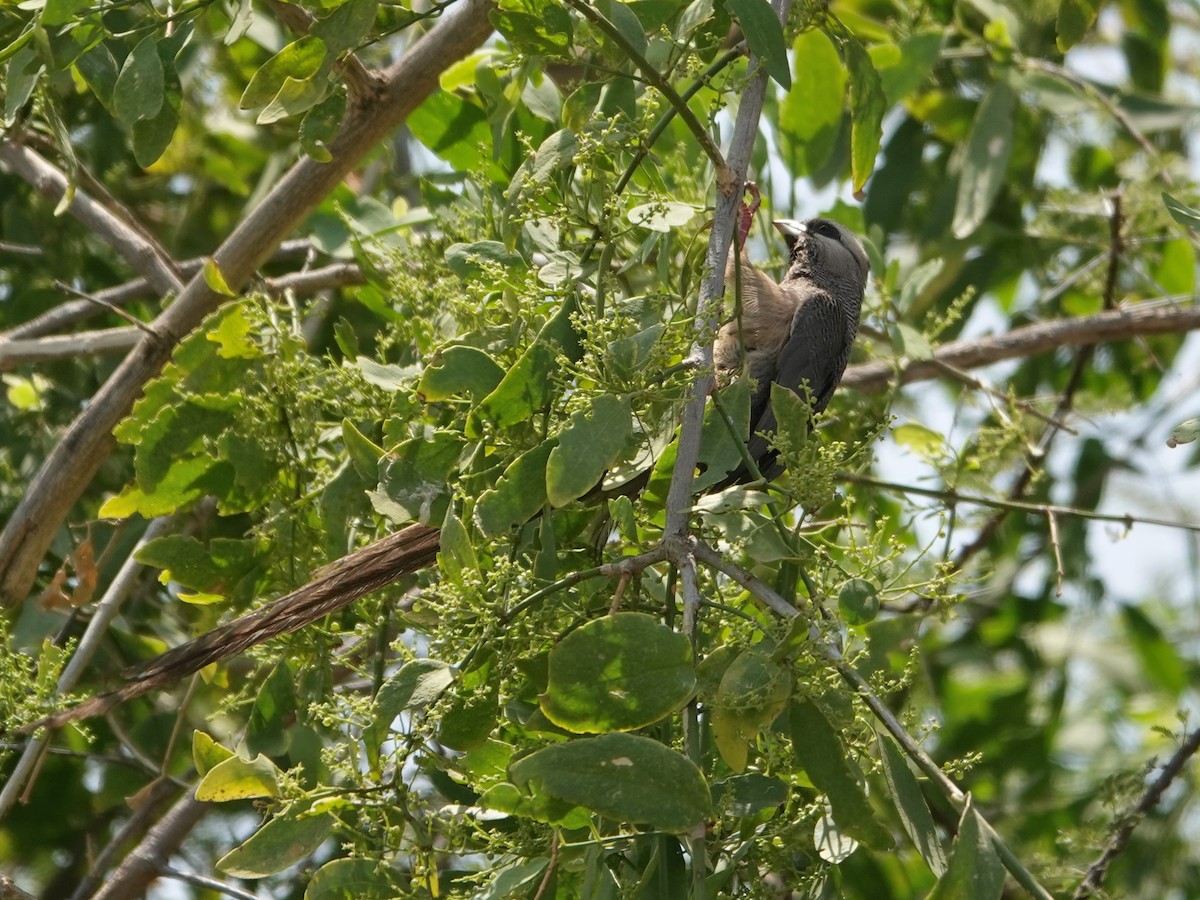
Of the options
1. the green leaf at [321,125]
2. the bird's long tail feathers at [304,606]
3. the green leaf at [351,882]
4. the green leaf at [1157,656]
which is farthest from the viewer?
the green leaf at [1157,656]

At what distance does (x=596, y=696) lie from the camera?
1.73 m

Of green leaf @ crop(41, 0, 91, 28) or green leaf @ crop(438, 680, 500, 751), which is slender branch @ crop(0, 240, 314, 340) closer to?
green leaf @ crop(41, 0, 91, 28)

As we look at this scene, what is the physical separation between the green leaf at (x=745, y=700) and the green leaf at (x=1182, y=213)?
3.82ft

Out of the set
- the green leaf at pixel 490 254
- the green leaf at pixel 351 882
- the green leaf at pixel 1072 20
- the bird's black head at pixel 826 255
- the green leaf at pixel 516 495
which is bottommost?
the green leaf at pixel 351 882

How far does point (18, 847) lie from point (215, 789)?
106 inches

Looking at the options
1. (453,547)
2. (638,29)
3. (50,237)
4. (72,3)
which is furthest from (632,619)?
(50,237)

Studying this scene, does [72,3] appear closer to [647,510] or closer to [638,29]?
[638,29]

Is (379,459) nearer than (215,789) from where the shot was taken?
No

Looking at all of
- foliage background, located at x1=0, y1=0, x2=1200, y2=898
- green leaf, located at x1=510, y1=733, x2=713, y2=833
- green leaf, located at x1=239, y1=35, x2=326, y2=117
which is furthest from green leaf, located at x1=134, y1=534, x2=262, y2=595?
green leaf, located at x1=510, y1=733, x2=713, y2=833

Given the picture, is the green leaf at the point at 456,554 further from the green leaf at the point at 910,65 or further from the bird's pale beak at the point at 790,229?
the green leaf at the point at 910,65

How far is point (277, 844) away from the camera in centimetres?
192

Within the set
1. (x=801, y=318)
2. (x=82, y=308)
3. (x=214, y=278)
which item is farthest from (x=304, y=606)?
(x=801, y=318)

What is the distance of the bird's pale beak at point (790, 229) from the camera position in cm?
384

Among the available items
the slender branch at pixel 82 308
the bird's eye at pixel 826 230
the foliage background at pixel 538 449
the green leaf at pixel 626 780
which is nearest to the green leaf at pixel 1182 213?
the foliage background at pixel 538 449
